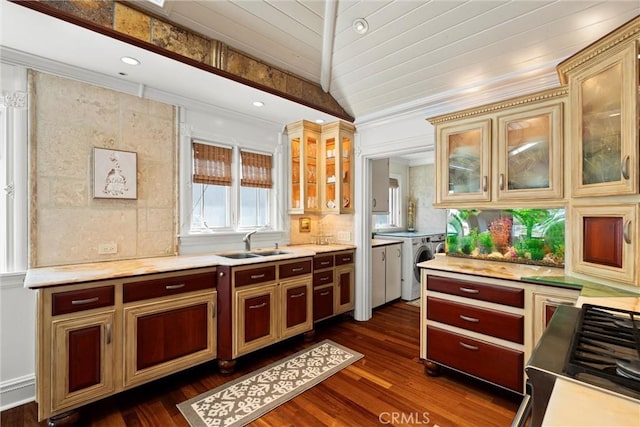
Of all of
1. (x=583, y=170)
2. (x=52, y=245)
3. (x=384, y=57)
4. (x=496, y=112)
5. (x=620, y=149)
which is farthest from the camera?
(x=384, y=57)

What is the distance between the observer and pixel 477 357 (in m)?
2.21

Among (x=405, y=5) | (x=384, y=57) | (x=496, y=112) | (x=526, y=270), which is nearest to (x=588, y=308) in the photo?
(x=526, y=270)

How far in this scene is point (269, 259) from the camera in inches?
109

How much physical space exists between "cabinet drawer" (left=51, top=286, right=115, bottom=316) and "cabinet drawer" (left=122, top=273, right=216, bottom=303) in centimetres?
10

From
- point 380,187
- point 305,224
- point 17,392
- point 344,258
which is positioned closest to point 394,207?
point 380,187

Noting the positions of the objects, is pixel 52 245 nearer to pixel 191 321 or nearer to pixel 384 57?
pixel 191 321

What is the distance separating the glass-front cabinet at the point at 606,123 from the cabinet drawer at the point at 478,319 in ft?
Result: 3.22

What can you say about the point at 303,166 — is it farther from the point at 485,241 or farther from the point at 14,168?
the point at 14,168

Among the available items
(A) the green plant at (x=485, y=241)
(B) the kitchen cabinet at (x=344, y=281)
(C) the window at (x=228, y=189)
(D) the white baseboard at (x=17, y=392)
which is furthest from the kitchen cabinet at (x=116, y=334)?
(A) the green plant at (x=485, y=241)

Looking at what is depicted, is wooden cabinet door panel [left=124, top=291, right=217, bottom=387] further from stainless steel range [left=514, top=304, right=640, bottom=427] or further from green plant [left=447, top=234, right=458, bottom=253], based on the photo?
green plant [left=447, top=234, right=458, bottom=253]

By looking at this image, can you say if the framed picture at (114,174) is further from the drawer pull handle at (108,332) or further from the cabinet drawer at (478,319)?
the cabinet drawer at (478,319)

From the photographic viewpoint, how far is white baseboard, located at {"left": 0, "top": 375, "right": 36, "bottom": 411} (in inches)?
79.2

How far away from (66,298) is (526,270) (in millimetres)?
3340

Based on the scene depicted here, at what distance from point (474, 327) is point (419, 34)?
238cm
